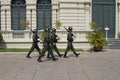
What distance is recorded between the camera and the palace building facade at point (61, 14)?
101ft

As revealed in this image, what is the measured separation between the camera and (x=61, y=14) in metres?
30.7

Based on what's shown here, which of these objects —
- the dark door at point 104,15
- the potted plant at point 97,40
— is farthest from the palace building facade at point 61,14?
the potted plant at point 97,40

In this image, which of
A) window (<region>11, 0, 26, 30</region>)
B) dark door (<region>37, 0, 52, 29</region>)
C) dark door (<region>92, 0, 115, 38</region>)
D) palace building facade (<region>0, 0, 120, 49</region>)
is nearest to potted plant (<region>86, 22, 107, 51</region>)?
palace building facade (<region>0, 0, 120, 49</region>)

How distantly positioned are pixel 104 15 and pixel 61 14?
4.25m

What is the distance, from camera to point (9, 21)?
1268 inches

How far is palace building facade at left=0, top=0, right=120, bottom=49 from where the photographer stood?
30766 mm

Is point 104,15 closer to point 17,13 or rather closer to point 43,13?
point 43,13

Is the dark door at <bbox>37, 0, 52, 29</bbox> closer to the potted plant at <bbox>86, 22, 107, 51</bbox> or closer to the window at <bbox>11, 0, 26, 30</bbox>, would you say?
the window at <bbox>11, 0, 26, 30</bbox>

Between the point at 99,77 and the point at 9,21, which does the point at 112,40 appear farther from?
the point at 99,77

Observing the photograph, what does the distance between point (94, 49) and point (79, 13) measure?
20.3ft

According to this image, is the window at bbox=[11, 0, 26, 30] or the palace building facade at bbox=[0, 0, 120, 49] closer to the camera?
the palace building facade at bbox=[0, 0, 120, 49]

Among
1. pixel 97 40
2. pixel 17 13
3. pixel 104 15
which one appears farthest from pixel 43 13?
pixel 97 40

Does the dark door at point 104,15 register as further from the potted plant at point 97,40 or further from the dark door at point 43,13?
the potted plant at point 97,40

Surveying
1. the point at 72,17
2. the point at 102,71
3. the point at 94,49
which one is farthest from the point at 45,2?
the point at 102,71
